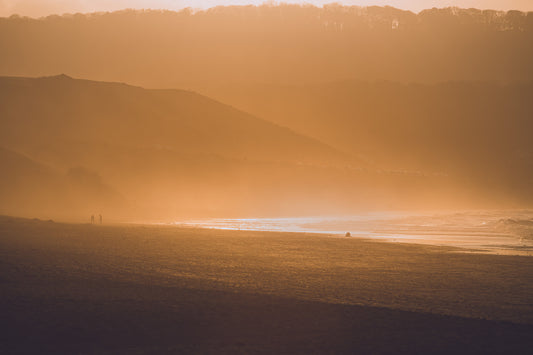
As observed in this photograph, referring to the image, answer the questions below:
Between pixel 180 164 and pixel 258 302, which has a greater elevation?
pixel 180 164

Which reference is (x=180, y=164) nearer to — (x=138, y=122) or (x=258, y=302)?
(x=138, y=122)

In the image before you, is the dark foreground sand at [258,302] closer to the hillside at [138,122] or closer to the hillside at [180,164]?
the hillside at [180,164]

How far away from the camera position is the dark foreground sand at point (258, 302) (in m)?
9.78

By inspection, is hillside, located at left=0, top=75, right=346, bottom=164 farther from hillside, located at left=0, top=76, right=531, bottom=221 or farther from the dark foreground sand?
the dark foreground sand

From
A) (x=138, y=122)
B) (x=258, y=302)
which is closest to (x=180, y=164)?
(x=138, y=122)

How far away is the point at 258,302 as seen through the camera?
1294cm

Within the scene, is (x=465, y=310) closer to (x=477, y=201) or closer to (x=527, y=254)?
(x=527, y=254)

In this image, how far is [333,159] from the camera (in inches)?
4828

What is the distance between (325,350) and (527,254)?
17565 millimetres

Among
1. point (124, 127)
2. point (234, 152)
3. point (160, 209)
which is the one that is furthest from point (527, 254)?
point (124, 127)

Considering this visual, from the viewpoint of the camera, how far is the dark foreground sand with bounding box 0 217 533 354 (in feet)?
32.1

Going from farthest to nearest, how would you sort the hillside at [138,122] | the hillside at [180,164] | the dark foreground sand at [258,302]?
the hillside at [138,122] → the hillside at [180,164] → the dark foreground sand at [258,302]

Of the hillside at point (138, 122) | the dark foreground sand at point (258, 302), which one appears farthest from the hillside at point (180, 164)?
the dark foreground sand at point (258, 302)

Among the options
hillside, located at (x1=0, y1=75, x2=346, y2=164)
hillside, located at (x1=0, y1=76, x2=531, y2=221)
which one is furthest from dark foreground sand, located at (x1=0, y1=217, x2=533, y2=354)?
hillside, located at (x1=0, y1=75, x2=346, y2=164)
